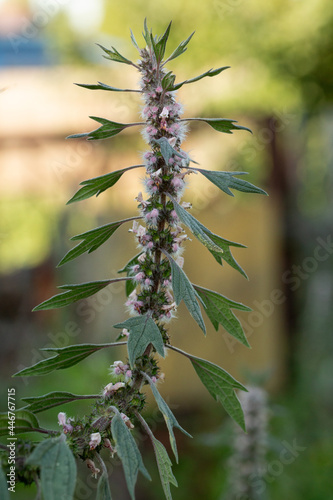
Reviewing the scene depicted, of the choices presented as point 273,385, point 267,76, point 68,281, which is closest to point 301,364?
point 273,385

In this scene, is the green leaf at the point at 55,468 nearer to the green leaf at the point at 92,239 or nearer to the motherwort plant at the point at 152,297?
the motherwort plant at the point at 152,297

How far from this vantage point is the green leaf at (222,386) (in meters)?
0.50

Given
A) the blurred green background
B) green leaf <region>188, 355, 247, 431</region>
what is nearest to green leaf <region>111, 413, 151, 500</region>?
green leaf <region>188, 355, 247, 431</region>

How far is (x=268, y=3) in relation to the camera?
502 cm

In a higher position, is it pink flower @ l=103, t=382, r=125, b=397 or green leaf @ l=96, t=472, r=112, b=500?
pink flower @ l=103, t=382, r=125, b=397

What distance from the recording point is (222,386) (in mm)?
522

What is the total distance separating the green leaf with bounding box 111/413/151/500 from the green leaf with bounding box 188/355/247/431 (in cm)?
11

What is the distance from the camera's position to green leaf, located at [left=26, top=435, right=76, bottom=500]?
1.19 ft

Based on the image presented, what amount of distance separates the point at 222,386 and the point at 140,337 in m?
0.11

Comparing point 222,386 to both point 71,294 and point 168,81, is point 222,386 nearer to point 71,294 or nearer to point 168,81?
point 71,294

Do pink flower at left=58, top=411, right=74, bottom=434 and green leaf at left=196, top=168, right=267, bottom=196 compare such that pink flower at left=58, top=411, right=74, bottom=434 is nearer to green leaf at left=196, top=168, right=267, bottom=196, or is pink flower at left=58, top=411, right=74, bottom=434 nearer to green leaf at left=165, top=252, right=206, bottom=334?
green leaf at left=165, top=252, right=206, bottom=334

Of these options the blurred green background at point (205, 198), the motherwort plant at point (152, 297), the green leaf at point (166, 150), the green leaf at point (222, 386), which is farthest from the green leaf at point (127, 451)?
the blurred green background at point (205, 198)

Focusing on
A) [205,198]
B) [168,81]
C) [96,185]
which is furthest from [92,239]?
[205,198]

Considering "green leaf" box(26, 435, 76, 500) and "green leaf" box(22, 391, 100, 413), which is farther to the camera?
"green leaf" box(22, 391, 100, 413)
